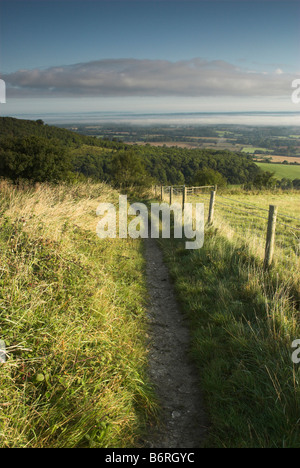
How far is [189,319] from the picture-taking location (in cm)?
493

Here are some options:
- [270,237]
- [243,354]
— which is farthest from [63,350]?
[270,237]

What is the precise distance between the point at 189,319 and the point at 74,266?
7.37ft

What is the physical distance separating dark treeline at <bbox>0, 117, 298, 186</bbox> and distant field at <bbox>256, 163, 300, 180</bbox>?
94.2 inches

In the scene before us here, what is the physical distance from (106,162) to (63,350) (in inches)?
2786

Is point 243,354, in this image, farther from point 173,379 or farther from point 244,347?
point 173,379

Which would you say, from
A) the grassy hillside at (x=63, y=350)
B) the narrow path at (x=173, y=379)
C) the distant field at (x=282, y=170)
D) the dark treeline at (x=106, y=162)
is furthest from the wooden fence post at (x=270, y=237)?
the distant field at (x=282, y=170)

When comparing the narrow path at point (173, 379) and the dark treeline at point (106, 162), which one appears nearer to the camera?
the narrow path at point (173, 379)

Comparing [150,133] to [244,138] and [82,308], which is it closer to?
[244,138]

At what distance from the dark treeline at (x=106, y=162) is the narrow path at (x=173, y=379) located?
16.0 m

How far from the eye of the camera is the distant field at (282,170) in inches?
2246

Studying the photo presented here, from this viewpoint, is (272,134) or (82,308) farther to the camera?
(272,134)

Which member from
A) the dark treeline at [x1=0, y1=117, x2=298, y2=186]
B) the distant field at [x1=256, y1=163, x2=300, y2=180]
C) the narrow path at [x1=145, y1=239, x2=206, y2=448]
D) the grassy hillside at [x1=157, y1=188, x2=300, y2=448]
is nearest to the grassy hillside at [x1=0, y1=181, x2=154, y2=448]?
the narrow path at [x1=145, y1=239, x2=206, y2=448]

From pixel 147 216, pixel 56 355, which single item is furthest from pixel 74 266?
pixel 147 216

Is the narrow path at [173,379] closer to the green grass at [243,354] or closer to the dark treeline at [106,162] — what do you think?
the green grass at [243,354]
